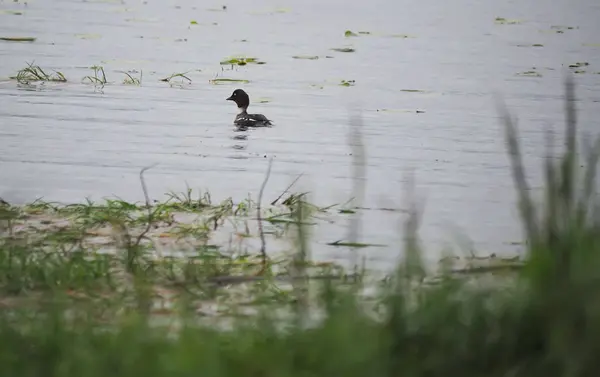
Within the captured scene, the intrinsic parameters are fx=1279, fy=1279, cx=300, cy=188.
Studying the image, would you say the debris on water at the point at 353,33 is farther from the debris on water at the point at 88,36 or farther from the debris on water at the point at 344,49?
the debris on water at the point at 88,36

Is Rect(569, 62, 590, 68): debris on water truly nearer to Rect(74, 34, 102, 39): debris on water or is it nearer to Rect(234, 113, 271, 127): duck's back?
Rect(234, 113, 271, 127): duck's back

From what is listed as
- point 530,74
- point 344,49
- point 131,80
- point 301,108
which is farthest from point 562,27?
point 301,108

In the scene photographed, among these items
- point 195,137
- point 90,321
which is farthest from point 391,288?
point 195,137

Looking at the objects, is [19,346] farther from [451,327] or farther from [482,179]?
[482,179]

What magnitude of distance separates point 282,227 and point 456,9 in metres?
25.3

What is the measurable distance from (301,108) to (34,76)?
3.72 m

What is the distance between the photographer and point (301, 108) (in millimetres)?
16328

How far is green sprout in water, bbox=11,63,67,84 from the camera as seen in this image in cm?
1684

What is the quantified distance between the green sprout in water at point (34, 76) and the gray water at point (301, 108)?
0.19 meters

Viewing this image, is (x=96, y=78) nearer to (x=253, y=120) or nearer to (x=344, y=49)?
(x=253, y=120)

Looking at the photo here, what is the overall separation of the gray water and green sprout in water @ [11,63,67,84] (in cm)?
19

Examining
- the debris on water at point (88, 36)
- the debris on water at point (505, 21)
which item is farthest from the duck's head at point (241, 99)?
the debris on water at point (505, 21)

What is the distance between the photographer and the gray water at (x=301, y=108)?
34.8ft

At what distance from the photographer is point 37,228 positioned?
8.06 meters
